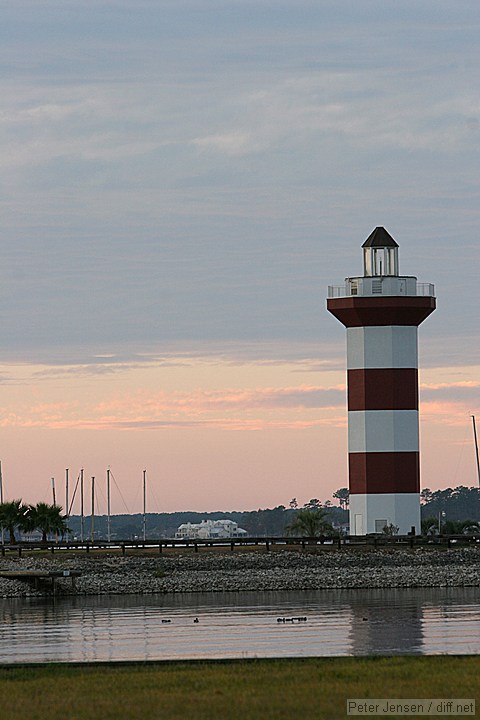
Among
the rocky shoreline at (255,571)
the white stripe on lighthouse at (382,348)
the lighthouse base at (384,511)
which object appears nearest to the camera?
the rocky shoreline at (255,571)

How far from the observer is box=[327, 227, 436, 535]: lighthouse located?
60500 mm

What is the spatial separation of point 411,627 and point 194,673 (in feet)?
35.8

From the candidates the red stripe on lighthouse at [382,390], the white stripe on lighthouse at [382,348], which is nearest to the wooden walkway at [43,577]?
the red stripe on lighthouse at [382,390]

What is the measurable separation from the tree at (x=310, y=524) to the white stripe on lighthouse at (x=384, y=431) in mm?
8453

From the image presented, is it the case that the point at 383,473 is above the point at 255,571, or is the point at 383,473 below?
above

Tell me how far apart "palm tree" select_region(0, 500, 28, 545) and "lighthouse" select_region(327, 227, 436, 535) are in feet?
56.0

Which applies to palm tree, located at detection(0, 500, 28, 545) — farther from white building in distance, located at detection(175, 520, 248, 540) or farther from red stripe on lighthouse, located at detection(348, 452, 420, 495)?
white building in distance, located at detection(175, 520, 248, 540)

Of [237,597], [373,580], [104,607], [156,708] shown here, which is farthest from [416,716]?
[373,580]

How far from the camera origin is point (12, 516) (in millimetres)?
67625

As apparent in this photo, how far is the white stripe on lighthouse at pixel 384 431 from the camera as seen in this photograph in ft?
198

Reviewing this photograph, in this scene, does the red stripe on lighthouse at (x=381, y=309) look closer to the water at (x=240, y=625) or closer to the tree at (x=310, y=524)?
the tree at (x=310, y=524)

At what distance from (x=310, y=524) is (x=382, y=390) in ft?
34.1

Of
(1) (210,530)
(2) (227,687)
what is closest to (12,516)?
(2) (227,687)

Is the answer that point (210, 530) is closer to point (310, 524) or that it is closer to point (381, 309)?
point (310, 524)
